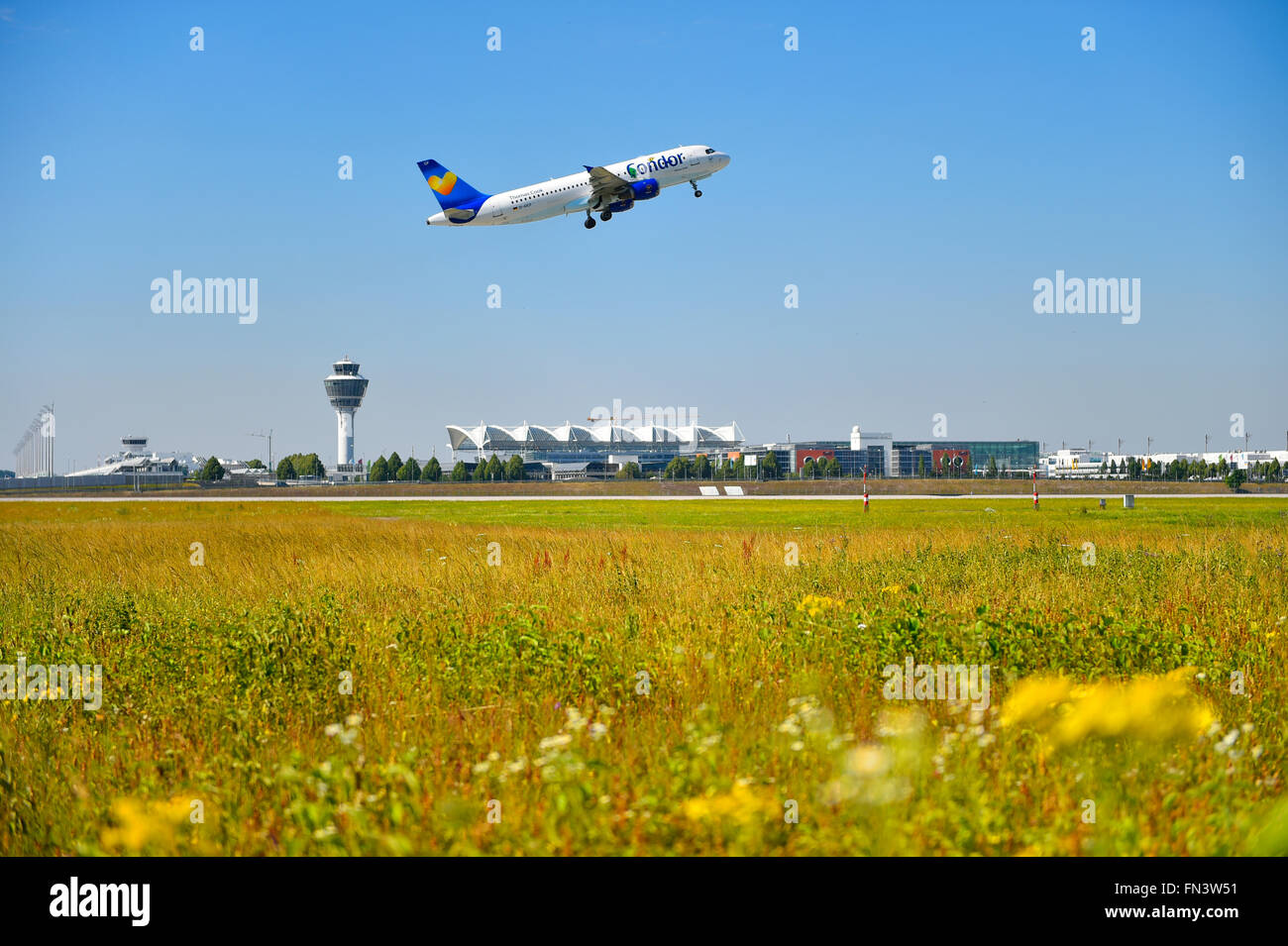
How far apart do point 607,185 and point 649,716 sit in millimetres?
45477

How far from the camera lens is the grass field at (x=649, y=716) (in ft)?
17.9

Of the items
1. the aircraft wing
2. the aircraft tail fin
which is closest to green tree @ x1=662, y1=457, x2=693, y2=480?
the aircraft tail fin

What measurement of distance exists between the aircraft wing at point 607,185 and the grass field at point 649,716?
119 feet

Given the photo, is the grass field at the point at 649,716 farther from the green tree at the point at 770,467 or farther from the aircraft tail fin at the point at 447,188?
the green tree at the point at 770,467

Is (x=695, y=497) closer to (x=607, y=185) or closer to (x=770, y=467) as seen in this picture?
(x=607, y=185)

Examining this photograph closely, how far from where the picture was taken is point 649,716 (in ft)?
25.3

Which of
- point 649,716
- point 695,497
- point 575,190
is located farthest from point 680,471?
point 649,716

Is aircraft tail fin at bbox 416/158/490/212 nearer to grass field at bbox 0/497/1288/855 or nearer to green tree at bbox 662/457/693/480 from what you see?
grass field at bbox 0/497/1288/855

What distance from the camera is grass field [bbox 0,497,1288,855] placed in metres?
5.45

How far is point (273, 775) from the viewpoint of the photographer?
645cm
